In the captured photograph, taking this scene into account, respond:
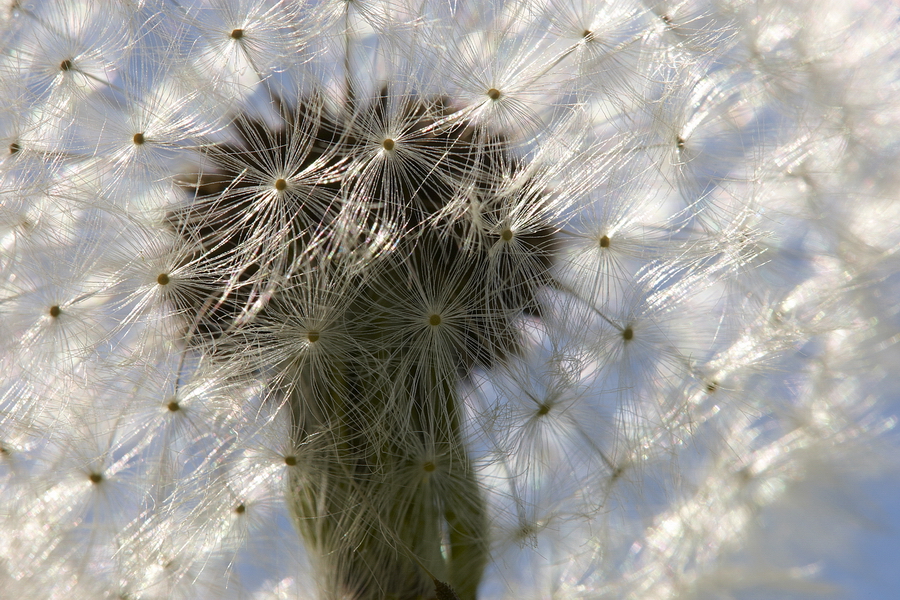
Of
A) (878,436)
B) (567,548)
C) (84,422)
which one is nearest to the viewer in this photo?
(84,422)

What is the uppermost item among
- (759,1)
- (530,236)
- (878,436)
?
(759,1)

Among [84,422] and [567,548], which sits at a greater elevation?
[84,422]

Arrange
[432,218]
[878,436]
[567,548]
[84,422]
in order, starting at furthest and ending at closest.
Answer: [878,436] → [567,548] → [84,422] → [432,218]

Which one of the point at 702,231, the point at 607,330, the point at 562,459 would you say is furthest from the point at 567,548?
the point at 702,231

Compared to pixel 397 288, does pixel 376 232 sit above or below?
above

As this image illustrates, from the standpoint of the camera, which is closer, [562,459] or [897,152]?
[562,459]

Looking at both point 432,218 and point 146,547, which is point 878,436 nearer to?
A: point 432,218

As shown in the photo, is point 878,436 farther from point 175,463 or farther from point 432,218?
point 175,463
